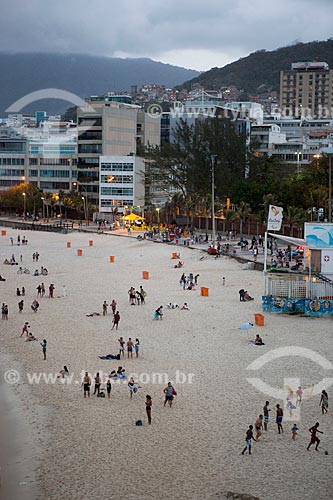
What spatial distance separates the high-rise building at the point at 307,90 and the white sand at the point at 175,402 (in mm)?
152284

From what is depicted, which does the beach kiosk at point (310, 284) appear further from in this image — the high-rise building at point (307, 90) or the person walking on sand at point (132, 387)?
the high-rise building at point (307, 90)

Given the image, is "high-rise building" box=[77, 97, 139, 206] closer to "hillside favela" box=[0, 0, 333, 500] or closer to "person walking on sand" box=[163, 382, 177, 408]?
"hillside favela" box=[0, 0, 333, 500]

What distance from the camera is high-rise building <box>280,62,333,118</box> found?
7013 inches

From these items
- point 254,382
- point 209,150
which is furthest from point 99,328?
point 209,150

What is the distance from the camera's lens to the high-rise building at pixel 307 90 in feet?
584

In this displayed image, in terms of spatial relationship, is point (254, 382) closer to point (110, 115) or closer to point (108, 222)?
point (108, 222)

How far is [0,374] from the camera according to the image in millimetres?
19812

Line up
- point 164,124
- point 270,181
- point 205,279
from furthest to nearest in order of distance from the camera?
point 164,124 < point 270,181 < point 205,279

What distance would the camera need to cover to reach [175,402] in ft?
57.0

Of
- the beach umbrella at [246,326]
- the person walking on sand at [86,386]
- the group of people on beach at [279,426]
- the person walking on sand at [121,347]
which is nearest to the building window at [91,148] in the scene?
the beach umbrella at [246,326]

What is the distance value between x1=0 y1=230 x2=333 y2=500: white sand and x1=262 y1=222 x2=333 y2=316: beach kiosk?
879 millimetres

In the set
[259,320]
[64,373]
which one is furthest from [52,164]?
[64,373]

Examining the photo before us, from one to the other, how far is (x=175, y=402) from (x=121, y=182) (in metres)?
58.2

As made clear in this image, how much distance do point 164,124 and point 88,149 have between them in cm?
1978
